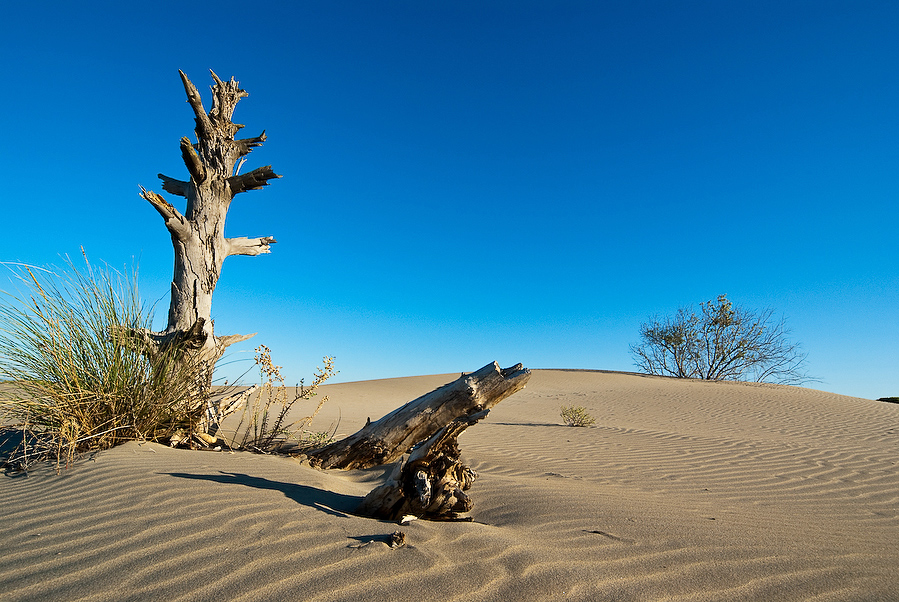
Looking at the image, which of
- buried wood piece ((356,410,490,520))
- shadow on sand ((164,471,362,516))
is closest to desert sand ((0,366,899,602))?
shadow on sand ((164,471,362,516))

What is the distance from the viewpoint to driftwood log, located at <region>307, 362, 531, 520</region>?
3.04 m

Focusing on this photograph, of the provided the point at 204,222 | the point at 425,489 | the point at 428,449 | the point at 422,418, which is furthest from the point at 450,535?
the point at 204,222

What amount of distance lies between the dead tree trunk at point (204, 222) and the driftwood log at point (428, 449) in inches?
72.7

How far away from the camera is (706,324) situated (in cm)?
2545

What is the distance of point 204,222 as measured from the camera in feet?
19.1

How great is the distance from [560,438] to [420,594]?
22.2 feet

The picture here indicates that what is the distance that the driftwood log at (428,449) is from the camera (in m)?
3.04

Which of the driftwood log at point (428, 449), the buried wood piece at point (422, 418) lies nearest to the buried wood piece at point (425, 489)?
the driftwood log at point (428, 449)

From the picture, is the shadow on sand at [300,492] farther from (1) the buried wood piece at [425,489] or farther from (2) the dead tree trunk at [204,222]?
(2) the dead tree trunk at [204,222]

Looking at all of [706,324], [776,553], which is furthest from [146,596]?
[706,324]

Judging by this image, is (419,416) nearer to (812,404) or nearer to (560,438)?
(560,438)

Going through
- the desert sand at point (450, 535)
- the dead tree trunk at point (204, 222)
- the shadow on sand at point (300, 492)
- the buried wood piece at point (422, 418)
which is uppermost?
the dead tree trunk at point (204, 222)

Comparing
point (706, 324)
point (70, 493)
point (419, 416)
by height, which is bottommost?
point (70, 493)

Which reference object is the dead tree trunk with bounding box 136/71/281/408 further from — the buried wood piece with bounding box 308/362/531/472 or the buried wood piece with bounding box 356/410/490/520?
the buried wood piece with bounding box 356/410/490/520
